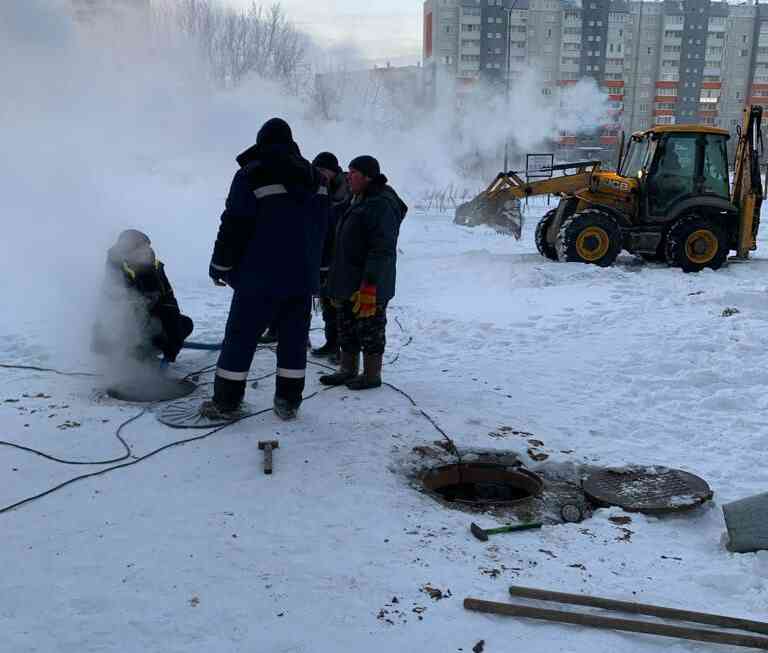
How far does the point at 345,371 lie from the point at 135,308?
1.70 metres

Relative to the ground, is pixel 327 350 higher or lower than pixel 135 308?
lower

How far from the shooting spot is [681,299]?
8.29 m

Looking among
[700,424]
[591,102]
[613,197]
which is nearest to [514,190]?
[613,197]

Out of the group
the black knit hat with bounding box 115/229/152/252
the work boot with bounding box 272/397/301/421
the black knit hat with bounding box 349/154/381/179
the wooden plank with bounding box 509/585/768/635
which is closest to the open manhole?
the work boot with bounding box 272/397/301/421

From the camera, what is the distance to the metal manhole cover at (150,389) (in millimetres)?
4824

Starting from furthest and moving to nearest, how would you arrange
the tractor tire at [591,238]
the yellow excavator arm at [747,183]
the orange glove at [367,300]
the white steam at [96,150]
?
1. the yellow excavator arm at [747,183]
2. the tractor tire at [591,238]
3. the white steam at [96,150]
4. the orange glove at [367,300]

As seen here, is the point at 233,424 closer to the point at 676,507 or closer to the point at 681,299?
the point at 676,507

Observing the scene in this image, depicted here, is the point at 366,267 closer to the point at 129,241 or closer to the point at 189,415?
the point at 189,415

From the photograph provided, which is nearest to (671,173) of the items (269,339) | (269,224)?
(269,339)

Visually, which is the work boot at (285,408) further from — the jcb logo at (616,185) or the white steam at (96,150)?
the jcb logo at (616,185)

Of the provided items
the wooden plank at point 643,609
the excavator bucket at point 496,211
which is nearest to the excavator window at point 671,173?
the excavator bucket at point 496,211

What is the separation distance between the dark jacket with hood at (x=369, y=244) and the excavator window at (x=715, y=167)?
8.16 m

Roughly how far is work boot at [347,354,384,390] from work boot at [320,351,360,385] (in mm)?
120

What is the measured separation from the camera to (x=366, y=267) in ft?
15.8
